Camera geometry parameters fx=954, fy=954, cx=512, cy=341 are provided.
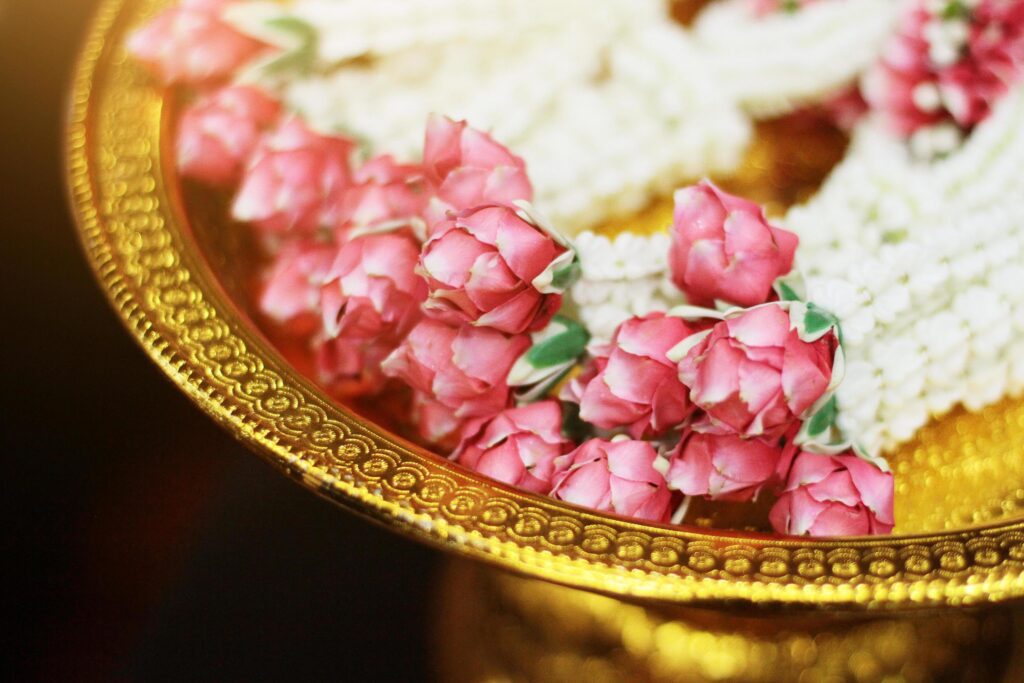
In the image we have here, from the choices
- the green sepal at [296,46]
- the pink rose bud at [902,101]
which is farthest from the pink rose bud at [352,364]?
the pink rose bud at [902,101]

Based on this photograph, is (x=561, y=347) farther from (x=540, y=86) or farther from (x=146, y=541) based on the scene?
(x=146, y=541)

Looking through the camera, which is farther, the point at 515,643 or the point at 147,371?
the point at 147,371

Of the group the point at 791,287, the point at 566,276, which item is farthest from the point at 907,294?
the point at 566,276

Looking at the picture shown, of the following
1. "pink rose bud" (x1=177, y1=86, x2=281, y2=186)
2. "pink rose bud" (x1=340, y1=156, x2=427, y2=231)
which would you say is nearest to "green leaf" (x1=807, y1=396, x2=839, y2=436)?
"pink rose bud" (x1=340, y1=156, x2=427, y2=231)

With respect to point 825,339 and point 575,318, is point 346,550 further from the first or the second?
point 825,339

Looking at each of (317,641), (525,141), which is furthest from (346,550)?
(525,141)

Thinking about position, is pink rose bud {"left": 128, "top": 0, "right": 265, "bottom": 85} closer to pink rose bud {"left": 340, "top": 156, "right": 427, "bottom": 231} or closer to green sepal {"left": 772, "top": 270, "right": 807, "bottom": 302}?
pink rose bud {"left": 340, "top": 156, "right": 427, "bottom": 231}
